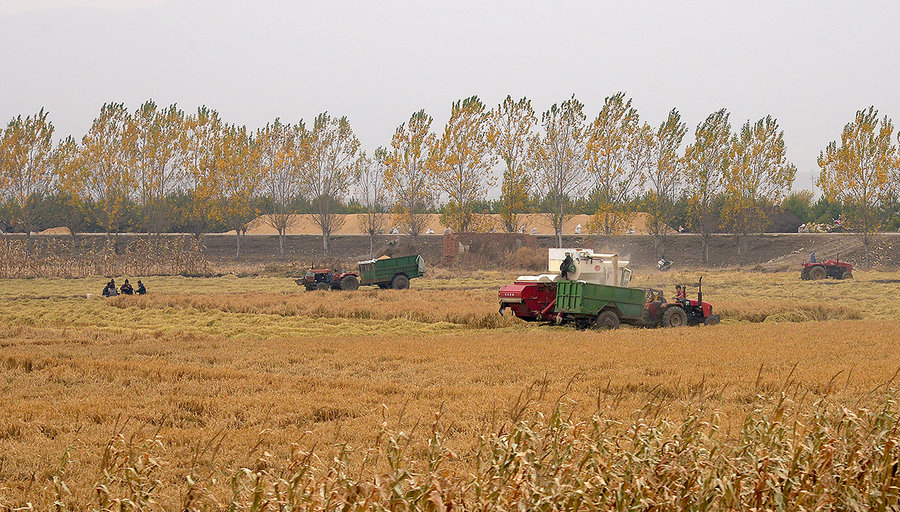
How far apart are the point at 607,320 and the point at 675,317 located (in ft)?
8.15

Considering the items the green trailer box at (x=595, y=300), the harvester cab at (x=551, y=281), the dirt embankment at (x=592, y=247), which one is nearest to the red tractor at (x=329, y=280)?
the harvester cab at (x=551, y=281)

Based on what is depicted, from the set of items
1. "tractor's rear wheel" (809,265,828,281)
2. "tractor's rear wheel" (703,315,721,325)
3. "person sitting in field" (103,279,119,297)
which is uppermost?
"tractor's rear wheel" (809,265,828,281)

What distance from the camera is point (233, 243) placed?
218 ft

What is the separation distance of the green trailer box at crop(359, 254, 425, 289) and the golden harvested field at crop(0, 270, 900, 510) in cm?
678

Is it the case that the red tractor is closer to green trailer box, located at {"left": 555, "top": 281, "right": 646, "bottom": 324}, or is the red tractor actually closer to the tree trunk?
green trailer box, located at {"left": 555, "top": 281, "right": 646, "bottom": 324}

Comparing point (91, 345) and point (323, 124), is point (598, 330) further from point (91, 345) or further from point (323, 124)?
point (323, 124)

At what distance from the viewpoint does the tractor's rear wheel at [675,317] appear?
22.0 meters

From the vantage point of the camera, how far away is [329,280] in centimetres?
3316

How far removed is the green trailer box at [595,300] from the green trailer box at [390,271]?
1398 cm

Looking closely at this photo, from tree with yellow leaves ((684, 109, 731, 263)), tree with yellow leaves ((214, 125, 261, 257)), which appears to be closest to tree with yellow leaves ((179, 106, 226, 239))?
tree with yellow leaves ((214, 125, 261, 257))

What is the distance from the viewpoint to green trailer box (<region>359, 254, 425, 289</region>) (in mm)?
33438

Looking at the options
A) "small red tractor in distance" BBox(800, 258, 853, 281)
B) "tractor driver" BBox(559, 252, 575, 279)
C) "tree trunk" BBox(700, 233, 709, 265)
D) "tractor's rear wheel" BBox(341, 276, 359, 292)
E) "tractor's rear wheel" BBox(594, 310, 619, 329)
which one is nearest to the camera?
"tractor's rear wheel" BBox(594, 310, 619, 329)

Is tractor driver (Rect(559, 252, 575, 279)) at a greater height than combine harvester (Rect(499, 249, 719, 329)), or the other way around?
tractor driver (Rect(559, 252, 575, 279))

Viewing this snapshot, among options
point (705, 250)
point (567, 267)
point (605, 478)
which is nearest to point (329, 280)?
point (567, 267)
